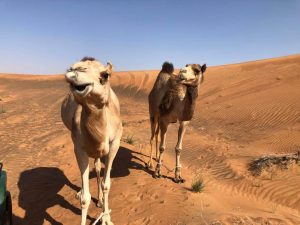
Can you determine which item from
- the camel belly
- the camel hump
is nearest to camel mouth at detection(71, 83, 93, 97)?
the camel belly

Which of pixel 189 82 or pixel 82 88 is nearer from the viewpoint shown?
pixel 82 88

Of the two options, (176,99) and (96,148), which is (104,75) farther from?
(176,99)

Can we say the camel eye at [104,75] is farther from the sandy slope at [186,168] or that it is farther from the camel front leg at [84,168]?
the sandy slope at [186,168]

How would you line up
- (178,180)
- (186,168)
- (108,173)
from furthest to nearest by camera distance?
(186,168), (178,180), (108,173)

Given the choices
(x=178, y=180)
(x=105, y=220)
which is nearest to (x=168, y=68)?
(x=178, y=180)

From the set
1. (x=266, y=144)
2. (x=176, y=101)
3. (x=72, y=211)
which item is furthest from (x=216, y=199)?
(x=266, y=144)

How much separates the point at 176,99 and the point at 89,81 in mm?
5054

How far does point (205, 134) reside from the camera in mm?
16625

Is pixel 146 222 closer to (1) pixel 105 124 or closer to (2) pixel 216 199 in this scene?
(2) pixel 216 199

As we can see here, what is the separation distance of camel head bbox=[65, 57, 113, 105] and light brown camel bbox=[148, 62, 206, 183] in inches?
Answer: 139

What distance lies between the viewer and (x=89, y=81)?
3518 millimetres

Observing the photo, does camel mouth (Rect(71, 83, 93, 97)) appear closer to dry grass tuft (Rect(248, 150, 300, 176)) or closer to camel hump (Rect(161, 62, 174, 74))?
camel hump (Rect(161, 62, 174, 74))

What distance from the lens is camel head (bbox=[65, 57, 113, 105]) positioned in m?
3.43

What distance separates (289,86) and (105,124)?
20.9 meters
